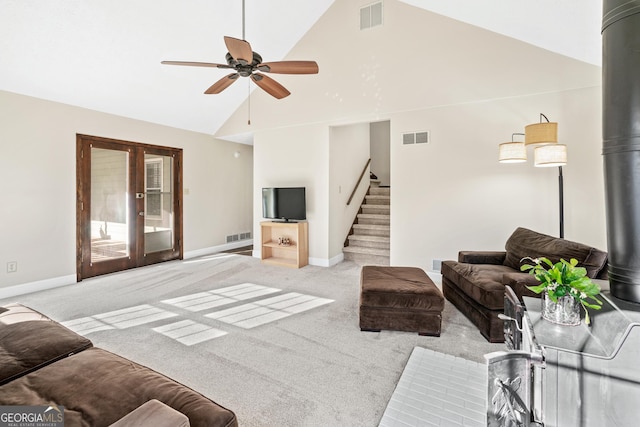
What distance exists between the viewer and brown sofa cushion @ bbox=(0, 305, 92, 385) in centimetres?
139

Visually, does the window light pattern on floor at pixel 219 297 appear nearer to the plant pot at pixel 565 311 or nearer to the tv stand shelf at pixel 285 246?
the tv stand shelf at pixel 285 246

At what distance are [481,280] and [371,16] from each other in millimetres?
4322

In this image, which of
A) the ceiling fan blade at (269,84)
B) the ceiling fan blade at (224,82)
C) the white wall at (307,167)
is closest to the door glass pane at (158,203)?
the white wall at (307,167)

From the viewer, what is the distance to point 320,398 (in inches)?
73.8

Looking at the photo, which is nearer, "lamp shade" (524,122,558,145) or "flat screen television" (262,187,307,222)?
"lamp shade" (524,122,558,145)

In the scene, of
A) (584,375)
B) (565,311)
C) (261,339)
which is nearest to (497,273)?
(565,311)

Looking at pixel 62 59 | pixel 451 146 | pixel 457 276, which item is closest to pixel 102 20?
pixel 62 59

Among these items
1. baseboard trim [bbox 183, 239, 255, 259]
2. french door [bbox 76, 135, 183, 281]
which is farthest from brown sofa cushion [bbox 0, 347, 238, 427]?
baseboard trim [bbox 183, 239, 255, 259]

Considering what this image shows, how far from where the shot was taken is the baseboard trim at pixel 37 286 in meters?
3.78

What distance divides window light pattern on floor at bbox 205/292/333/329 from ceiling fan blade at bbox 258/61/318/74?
2602mm

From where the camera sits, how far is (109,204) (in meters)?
4.83

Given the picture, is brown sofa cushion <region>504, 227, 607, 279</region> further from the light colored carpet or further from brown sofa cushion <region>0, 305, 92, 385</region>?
brown sofa cushion <region>0, 305, 92, 385</region>

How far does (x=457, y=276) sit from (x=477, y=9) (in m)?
3.38

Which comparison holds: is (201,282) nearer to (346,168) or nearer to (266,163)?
(266,163)
